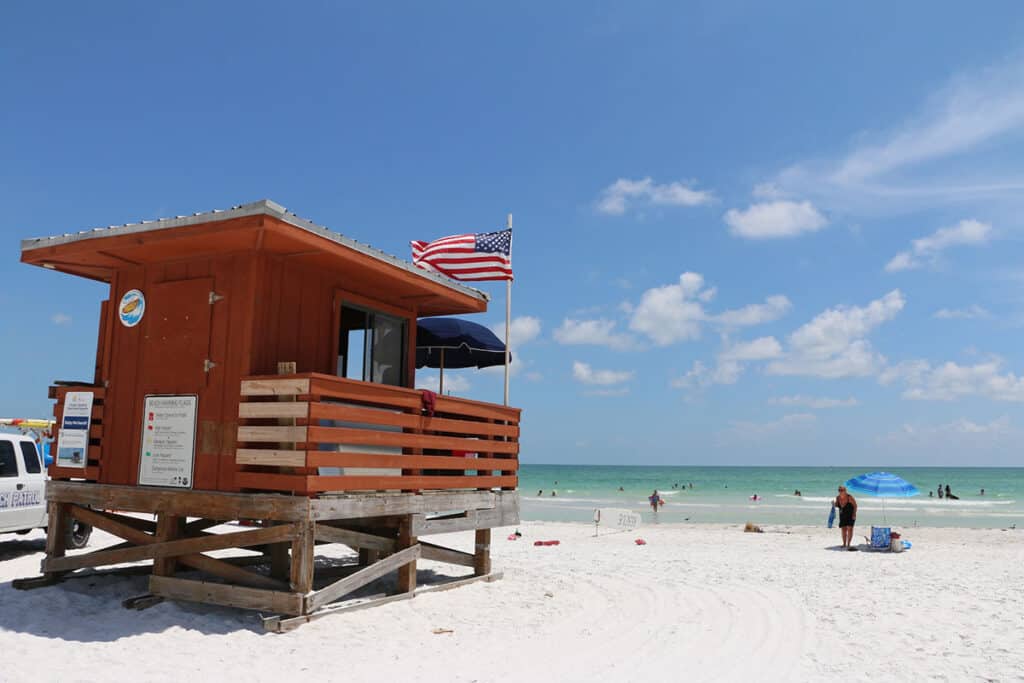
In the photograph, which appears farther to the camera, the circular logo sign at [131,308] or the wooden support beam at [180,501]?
the circular logo sign at [131,308]

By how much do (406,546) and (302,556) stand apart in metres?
2.07

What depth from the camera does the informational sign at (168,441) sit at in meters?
9.24

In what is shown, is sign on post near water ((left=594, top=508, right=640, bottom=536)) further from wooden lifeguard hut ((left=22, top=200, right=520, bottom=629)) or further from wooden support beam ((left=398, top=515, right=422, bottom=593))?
wooden support beam ((left=398, top=515, right=422, bottom=593))

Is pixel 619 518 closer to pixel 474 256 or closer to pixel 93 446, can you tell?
pixel 474 256

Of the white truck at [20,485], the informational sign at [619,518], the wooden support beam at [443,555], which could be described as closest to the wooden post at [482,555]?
the wooden support beam at [443,555]

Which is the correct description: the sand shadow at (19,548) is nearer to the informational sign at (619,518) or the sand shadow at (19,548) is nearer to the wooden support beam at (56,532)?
the wooden support beam at (56,532)

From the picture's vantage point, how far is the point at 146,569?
1094 centimetres

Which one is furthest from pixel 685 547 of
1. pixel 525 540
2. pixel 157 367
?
pixel 157 367

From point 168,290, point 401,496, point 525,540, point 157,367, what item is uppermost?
point 168,290

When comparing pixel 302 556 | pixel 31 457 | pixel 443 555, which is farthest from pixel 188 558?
pixel 31 457

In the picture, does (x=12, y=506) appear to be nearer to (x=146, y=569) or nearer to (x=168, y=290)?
(x=146, y=569)

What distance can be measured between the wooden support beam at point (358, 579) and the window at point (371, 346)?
8.15ft

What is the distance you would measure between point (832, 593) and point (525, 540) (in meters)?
10.2

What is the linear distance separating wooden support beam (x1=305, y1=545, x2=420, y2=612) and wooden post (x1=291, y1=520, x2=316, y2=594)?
0.55 ft
